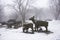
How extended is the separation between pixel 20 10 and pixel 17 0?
124 inches

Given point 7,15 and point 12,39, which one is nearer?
point 12,39

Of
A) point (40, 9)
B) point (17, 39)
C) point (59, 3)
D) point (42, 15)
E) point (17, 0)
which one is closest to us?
point (17, 39)

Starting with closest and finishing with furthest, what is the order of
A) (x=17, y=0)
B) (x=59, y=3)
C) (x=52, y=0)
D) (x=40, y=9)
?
(x=17, y=0) < (x=59, y=3) < (x=52, y=0) < (x=40, y=9)

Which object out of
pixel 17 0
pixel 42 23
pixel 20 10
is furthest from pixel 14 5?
pixel 42 23

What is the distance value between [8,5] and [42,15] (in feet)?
133

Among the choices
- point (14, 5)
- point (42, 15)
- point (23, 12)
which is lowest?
point (42, 15)

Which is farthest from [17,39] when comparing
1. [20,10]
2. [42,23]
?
[20,10]

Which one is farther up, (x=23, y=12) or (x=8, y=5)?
(x=8, y=5)

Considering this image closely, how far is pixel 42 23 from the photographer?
1049 cm

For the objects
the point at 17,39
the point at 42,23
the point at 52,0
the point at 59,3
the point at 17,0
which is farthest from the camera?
the point at 52,0

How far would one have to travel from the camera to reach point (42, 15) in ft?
207

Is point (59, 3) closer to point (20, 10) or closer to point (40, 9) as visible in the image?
point (20, 10)

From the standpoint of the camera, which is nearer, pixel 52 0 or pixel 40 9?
pixel 52 0

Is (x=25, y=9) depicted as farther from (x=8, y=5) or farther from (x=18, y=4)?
(x=8, y=5)
